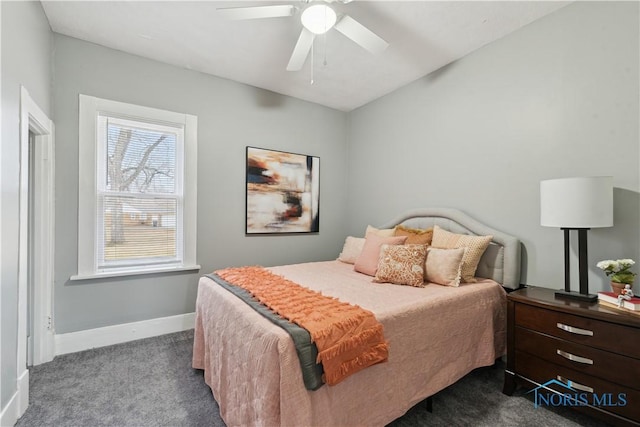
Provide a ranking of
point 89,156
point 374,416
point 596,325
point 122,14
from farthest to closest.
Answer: point 89,156 < point 122,14 < point 596,325 < point 374,416

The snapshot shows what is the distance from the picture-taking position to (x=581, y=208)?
71.8 inches

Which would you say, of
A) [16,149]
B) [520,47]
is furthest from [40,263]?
[520,47]

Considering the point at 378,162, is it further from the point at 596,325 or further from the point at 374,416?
the point at 374,416

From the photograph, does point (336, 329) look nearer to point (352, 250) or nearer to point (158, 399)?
point (158, 399)

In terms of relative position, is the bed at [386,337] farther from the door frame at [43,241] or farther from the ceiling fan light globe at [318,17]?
the ceiling fan light globe at [318,17]

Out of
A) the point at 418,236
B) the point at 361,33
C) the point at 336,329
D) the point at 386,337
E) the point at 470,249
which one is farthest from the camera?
the point at 418,236

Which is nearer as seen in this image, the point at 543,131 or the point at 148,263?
the point at 543,131

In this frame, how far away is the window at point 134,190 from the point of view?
2652mm

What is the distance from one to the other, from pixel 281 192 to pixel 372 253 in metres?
1.55

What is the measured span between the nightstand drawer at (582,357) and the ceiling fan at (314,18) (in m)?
2.28

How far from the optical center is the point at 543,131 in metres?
2.34

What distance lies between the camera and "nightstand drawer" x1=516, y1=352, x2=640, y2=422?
155 cm

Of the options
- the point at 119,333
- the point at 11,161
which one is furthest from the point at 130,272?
the point at 11,161

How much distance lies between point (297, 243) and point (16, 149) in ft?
9.03
